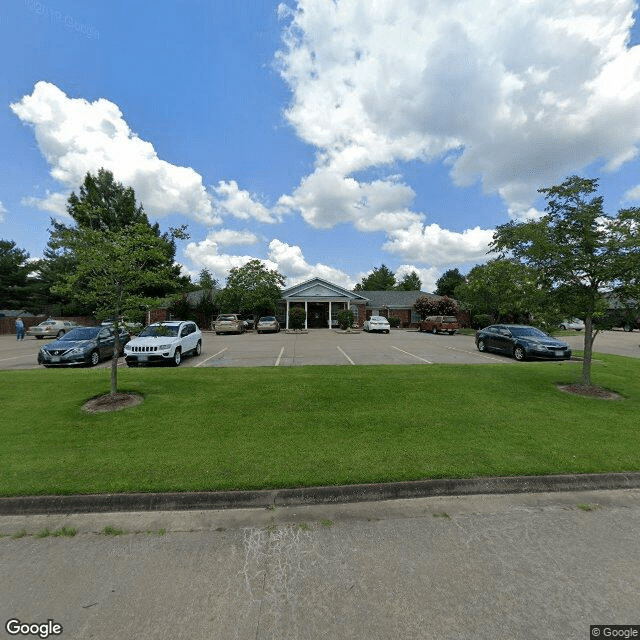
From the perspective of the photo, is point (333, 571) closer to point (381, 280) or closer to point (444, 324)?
point (444, 324)

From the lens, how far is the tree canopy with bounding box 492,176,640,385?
6965 mm

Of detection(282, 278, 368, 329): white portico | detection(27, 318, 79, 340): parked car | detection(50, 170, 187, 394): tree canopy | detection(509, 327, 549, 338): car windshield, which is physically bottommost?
detection(27, 318, 79, 340): parked car

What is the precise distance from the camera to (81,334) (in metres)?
12.6

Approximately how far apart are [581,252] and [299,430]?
6948 millimetres

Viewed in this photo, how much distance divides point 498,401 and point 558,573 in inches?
184

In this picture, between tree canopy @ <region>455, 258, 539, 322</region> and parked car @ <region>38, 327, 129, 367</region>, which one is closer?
parked car @ <region>38, 327, 129, 367</region>

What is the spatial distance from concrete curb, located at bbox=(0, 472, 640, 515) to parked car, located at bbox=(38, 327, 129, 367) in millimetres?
8074

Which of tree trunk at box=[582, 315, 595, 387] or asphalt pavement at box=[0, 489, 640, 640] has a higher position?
tree trunk at box=[582, 315, 595, 387]

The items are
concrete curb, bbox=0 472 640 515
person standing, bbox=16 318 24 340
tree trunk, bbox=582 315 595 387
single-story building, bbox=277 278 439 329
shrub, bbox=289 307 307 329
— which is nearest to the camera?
concrete curb, bbox=0 472 640 515

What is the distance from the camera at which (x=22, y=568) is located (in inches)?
107

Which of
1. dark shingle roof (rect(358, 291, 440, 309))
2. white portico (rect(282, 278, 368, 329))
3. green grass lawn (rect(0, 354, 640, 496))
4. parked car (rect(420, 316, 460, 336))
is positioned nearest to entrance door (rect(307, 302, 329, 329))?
white portico (rect(282, 278, 368, 329))

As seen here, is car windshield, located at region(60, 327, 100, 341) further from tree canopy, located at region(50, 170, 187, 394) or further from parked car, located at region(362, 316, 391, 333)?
parked car, located at region(362, 316, 391, 333)

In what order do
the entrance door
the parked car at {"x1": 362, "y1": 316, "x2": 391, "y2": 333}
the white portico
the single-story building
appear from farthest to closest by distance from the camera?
the entrance door → the single-story building → the white portico → the parked car at {"x1": 362, "y1": 316, "x2": 391, "y2": 333}

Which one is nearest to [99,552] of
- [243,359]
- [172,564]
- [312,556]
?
[172,564]
